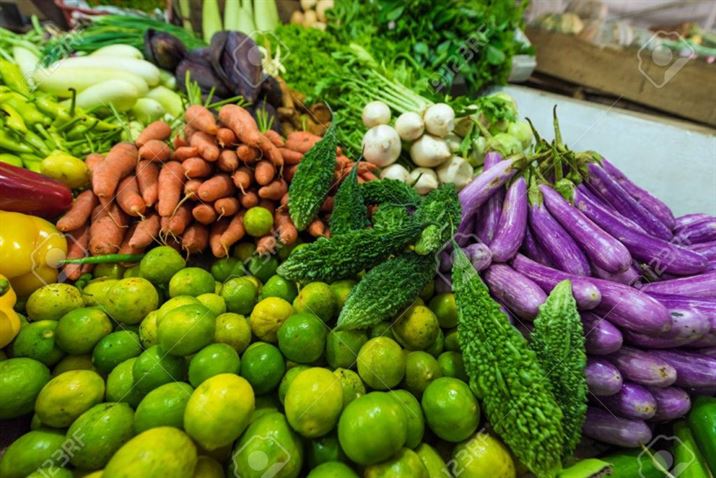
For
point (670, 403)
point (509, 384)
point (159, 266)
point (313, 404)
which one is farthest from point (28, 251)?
point (670, 403)

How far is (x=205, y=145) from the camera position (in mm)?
1895

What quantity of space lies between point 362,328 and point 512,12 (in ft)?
12.0

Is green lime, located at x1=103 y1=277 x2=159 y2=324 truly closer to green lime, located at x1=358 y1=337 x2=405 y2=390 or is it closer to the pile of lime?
the pile of lime

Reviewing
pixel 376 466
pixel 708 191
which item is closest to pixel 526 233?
pixel 376 466

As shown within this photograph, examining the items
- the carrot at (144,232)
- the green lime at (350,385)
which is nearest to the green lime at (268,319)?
the green lime at (350,385)

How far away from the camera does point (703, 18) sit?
3822 millimetres

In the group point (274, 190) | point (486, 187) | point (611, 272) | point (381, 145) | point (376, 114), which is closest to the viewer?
point (611, 272)

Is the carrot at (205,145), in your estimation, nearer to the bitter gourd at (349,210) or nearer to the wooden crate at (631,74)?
→ the bitter gourd at (349,210)

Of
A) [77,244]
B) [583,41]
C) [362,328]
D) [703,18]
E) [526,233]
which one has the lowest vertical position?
[77,244]

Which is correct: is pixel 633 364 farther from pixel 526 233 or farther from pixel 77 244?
pixel 77 244

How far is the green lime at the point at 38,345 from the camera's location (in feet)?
4.38

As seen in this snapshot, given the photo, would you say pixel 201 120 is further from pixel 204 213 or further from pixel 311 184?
pixel 311 184

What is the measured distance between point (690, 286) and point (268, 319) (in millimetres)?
1614

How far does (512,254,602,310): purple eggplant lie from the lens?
132cm
